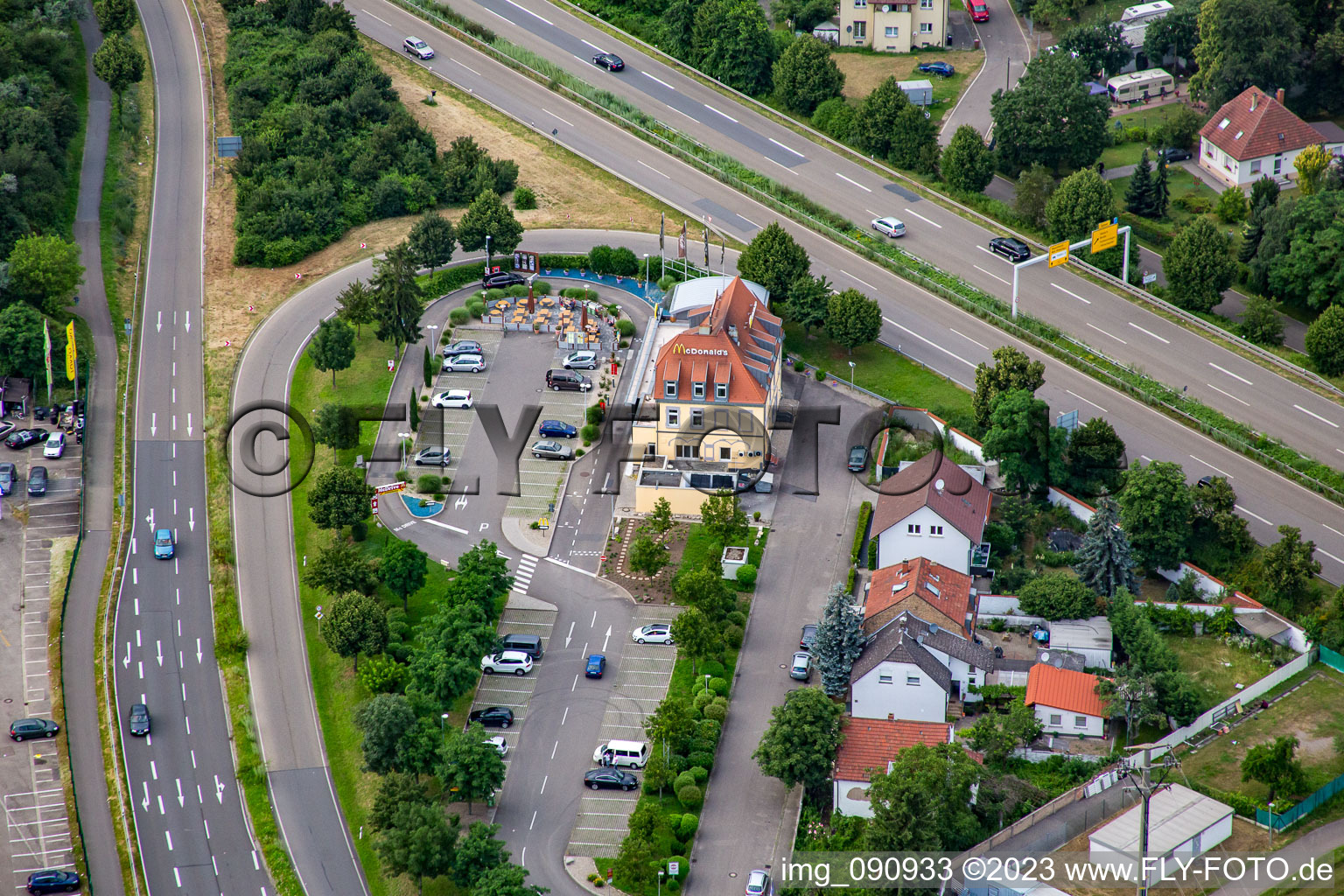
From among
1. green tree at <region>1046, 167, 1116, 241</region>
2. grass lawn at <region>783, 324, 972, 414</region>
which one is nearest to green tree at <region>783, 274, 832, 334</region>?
grass lawn at <region>783, 324, 972, 414</region>

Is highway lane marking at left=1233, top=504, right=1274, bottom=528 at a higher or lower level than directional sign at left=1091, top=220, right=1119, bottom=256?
lower

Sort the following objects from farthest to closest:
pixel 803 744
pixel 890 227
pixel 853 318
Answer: pixel 890 227
pixel 853 318
pixel 803 744

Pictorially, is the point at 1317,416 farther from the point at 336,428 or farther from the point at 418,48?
the point at 418,48

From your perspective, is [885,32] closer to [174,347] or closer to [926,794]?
[174,347]

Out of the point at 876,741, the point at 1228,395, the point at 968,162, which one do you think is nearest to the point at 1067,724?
the point at 876,741

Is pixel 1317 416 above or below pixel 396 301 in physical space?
below

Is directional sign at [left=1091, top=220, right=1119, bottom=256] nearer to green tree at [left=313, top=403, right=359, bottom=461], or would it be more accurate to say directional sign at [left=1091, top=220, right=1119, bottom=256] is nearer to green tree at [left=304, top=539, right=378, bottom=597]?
green tree at [left=313, top=403, right=359, bottom=461]
